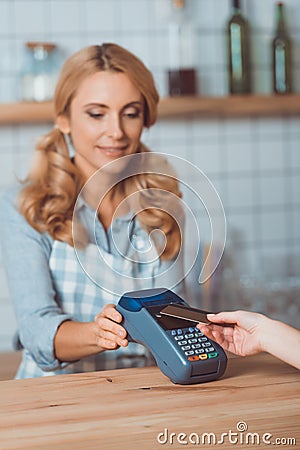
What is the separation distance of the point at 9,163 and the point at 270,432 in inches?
63.9

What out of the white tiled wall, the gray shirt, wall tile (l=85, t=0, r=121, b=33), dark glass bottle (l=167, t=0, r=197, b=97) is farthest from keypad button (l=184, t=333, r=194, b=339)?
wall tile (l=85, t=0, r=121, b=33)

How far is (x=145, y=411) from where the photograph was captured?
772 mm

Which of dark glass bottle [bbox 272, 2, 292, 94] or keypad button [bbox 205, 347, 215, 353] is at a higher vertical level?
dark glass bottle [bbox 272, 2, 292, 94]

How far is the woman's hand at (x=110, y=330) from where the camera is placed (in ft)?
2.92

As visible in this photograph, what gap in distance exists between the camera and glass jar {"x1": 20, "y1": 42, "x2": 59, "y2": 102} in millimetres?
2109

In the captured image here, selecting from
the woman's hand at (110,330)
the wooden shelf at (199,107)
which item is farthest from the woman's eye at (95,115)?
the wooden shelf at (199,107)

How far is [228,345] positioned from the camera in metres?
0.92

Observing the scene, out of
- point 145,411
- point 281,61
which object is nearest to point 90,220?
point 145,411

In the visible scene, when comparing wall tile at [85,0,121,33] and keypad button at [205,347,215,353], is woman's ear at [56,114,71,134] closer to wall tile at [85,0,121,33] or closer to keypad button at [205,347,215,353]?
keypad button at [205,347,215,353]

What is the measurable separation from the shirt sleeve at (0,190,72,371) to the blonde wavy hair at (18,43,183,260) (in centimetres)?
Result: 2

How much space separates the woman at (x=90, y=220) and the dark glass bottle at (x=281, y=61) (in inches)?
43.9

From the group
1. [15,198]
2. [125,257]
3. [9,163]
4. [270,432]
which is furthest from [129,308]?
[9,163]

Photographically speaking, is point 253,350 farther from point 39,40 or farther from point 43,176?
point 39,40

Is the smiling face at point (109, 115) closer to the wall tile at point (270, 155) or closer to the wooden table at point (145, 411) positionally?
the wooden table at point (145, 411)
